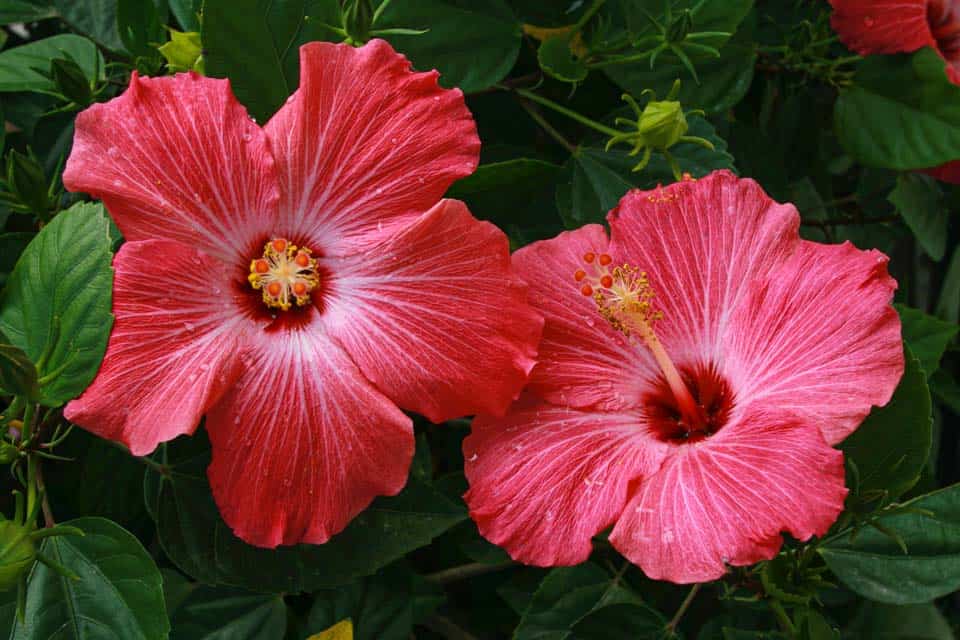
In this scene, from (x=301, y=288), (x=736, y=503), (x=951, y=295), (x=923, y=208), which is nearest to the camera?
(x=736, y=503)

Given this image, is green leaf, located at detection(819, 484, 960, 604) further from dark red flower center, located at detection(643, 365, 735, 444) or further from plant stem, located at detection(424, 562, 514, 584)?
plant stem, located at detection(424, 562, 514, 584)

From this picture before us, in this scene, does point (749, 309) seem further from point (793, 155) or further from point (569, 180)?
point (793, 155)

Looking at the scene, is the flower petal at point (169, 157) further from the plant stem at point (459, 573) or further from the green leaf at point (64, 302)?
the plant stem at point (459, 573)

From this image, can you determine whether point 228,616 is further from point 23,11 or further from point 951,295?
point 951,295

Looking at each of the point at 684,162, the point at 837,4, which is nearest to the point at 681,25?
the point at 684,162

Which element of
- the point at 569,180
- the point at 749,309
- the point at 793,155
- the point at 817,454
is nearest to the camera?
the point at 817,454

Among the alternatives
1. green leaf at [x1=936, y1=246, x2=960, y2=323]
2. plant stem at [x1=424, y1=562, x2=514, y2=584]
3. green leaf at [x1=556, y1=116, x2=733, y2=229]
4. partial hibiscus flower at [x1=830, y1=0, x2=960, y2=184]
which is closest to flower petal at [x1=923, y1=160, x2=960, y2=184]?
partial hibiscus flower at [x1=830, y1=0, x2=960, y2=184]

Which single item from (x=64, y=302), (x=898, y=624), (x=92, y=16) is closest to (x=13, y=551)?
(x=64, y=302)

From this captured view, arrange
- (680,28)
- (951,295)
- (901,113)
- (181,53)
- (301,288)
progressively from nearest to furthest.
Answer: (301,288)
(181,53)
(680,28)
(901,113)
(951,295)
